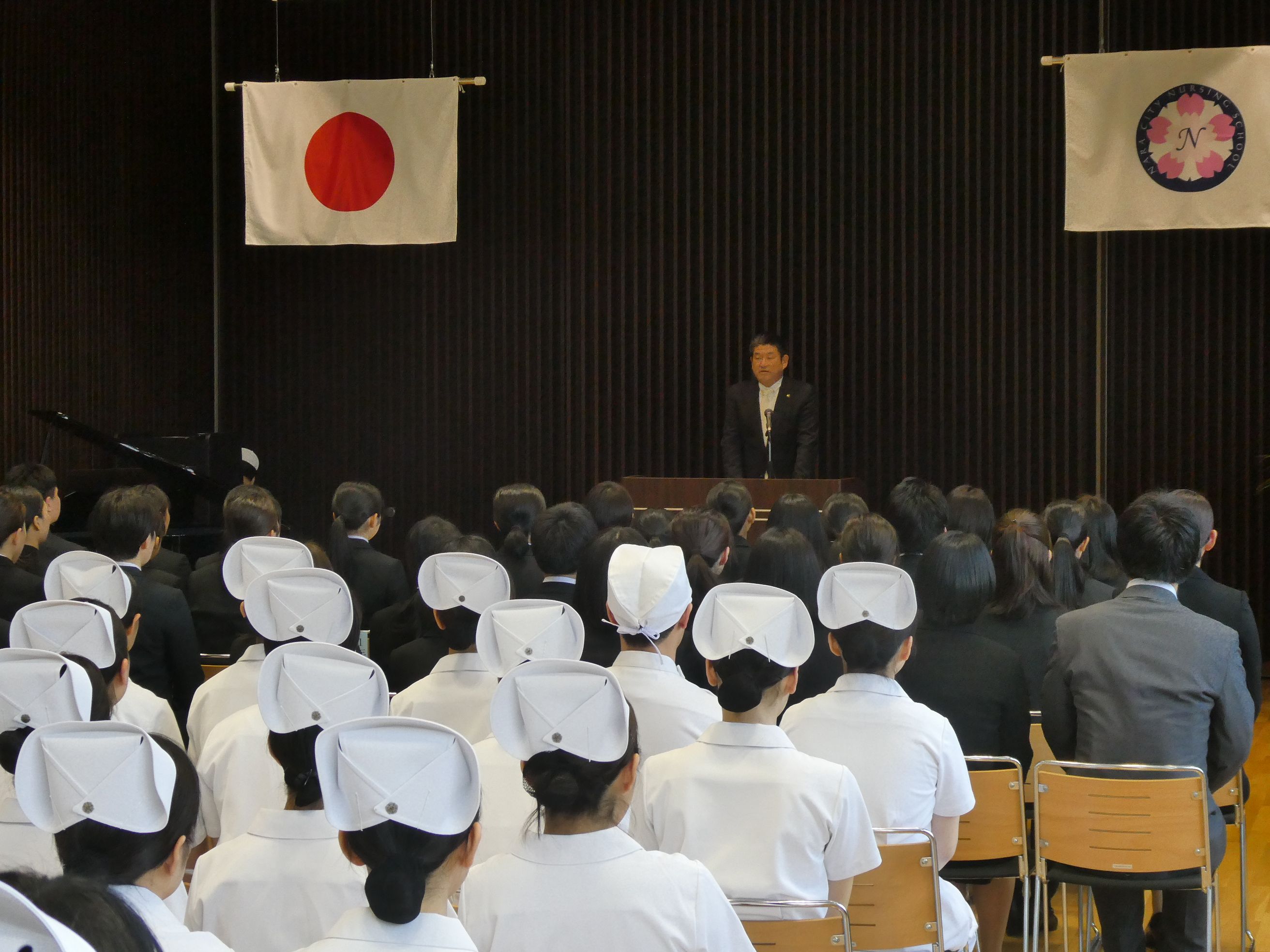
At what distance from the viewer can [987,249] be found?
28.6 feet

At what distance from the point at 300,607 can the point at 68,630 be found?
1.58 ft

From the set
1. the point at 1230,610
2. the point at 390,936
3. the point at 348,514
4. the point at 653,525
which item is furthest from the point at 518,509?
the point at 390,936

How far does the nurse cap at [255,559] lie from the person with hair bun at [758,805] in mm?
1788

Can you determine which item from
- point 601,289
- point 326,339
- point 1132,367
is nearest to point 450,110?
point 601,289

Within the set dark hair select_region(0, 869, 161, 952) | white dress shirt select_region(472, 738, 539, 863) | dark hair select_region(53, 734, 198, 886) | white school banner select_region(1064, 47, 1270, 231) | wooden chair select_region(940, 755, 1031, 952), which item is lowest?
wooden chair select_region(940, 755, 1031, 952)

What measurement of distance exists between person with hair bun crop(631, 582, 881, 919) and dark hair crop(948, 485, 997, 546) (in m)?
2.69

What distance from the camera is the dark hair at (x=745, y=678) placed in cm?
243

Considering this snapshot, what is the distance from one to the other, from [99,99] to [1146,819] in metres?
7.59

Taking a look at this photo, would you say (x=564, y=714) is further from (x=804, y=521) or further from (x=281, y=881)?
(x=804, y=521)

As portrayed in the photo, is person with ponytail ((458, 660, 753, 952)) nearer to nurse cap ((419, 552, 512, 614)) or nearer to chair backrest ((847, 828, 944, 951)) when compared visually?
chair backrest ((847, 828, 944, 951))

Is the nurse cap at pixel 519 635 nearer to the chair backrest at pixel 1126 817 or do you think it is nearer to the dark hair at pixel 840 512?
the chair backrest at pixel 1126 817

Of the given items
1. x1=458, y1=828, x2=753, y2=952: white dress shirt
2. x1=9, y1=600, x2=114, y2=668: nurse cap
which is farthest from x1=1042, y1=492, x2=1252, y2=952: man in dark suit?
x1=9, y1=600, x2=114, y2=668: nurse cap

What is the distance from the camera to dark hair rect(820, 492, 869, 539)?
5.29 meters

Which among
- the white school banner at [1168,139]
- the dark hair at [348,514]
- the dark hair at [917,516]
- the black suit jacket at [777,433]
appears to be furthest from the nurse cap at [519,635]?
the black suit jacket at [777,433]
